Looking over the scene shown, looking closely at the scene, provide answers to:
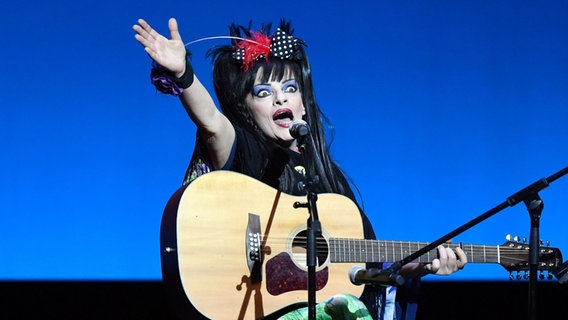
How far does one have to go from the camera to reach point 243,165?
268 cm

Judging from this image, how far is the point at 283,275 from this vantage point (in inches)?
98.4

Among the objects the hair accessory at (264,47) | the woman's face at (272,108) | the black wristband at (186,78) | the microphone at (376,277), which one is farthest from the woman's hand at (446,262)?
the black wristband at (186,78)

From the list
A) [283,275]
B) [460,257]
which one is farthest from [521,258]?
[283,275]

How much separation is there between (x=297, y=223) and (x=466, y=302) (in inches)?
64.3

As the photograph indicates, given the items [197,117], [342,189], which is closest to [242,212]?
[197,117]

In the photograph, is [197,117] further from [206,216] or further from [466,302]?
[466,302]

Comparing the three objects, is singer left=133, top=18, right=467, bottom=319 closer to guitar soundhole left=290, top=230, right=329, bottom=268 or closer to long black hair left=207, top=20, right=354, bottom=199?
long black hair left=207, top=20, right=354, bottom=199

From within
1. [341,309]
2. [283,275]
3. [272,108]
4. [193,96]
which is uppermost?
[272,108]

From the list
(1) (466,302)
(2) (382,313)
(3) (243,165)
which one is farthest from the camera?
(1) (466,302)

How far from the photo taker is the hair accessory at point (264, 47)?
287cm

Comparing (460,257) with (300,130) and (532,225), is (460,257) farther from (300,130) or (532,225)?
(300,130)

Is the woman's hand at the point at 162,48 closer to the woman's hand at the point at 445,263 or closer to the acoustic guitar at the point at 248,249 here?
the acoustic guitar at the point at 248,249

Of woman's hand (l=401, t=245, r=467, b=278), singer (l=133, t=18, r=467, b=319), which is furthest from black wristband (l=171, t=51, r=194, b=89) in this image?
woman's hand (l=401, t=245, r=467, b=278)

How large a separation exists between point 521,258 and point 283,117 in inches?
41.2
